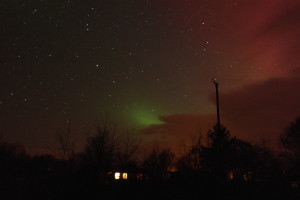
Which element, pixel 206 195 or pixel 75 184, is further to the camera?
pixel 206 195

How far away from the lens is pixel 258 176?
39.9m

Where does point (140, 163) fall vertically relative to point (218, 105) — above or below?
below

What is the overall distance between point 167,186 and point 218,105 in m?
7.81

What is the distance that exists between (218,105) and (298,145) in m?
15.0

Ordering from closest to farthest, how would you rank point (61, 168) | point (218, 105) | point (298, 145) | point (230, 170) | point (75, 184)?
point (75, 184)
point (61, 168)
point (218, 105)
point (298, 145)
point (230, 170)

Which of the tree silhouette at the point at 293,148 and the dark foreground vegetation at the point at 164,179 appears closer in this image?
the dark foreground vegetation at the point at 164,179

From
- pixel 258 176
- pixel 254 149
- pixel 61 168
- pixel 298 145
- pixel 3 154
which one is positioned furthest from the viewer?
pixel 254 149

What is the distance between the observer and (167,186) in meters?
26.1

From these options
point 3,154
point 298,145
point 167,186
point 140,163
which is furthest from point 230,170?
point 3,154

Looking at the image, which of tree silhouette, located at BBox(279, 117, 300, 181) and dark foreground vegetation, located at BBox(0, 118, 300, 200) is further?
tree silhouette, located at BBox(279, 117, 300, 181)

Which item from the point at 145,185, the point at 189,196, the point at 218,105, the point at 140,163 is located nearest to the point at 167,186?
the point at 145,185

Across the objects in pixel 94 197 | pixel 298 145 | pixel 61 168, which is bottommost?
pixel 94 197

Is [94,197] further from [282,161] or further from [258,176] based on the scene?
[258,176]

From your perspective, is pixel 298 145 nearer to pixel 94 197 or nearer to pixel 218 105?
pixel 218 105
